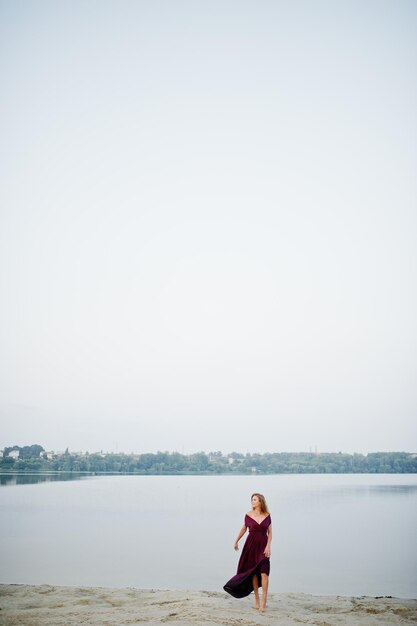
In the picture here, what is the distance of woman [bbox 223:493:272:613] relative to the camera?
9.38 metres

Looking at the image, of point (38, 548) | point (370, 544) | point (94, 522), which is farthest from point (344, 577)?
point (94, 522)

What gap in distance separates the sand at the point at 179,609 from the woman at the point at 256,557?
35cm

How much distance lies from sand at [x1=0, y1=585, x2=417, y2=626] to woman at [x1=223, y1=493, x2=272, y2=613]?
0.35 m

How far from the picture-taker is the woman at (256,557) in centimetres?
938

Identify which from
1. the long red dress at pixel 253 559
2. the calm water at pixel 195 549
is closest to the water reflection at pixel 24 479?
the calm water at pixel 195 549

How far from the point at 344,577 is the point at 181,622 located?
9.67m

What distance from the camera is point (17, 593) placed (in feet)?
Result: 37.1

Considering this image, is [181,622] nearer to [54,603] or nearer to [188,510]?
[54,603]

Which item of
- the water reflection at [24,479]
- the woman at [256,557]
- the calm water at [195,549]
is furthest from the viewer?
the water reflection at [24,479]

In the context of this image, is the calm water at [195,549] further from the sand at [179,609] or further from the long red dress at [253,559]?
the long red dress at [253,559]

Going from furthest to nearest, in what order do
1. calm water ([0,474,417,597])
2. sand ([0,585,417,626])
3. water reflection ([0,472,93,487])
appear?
1. water reflection ([0,472,93,487])
2. calm water ([0,474,417,597])
3. sand ([0,585,417,626])

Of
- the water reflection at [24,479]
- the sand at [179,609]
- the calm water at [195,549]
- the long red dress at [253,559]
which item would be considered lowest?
the water reflection at [24,479]

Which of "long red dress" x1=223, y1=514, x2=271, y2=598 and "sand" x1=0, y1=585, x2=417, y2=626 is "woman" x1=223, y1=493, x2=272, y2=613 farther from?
"sand" x1=0, y1=585, x2=417, y2=626

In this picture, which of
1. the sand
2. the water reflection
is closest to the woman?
the sand
